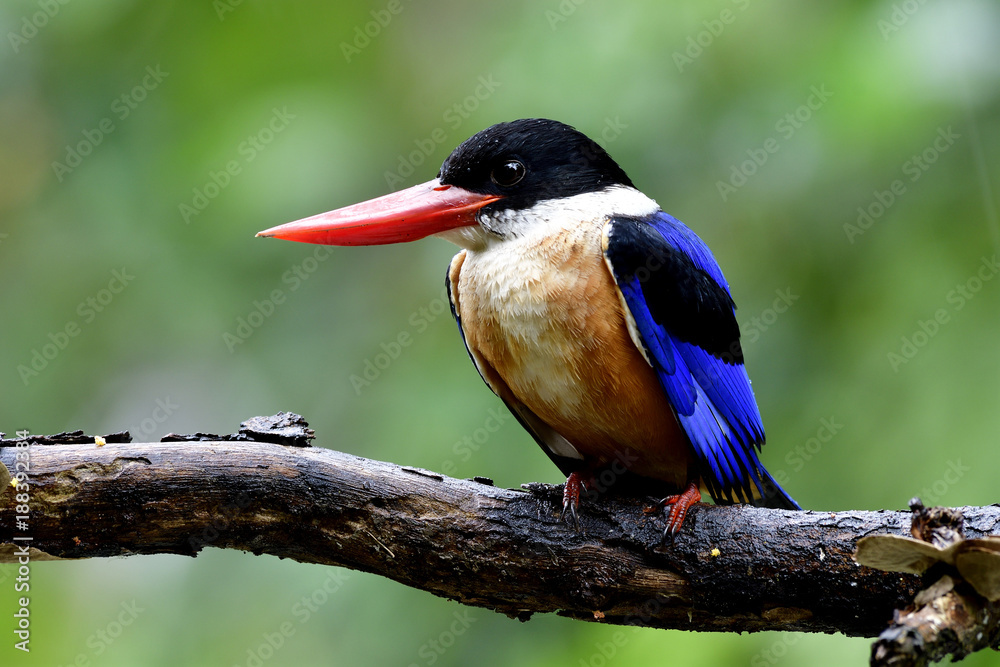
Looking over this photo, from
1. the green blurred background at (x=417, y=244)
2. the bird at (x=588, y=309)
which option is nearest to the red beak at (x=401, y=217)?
the bird at (x=588, y=309)

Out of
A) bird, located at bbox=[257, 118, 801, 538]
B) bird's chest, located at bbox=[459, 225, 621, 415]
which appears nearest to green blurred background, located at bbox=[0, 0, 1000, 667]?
bird, located at bbox=[257, 118, 801, 538]

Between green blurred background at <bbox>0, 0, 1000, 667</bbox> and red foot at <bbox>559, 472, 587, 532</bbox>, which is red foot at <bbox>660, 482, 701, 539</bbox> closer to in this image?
red foot at <bbox>559, 472, 587, 532</bbox>

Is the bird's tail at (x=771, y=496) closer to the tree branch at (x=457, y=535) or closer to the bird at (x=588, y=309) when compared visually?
the bird at (x=588, y=309)

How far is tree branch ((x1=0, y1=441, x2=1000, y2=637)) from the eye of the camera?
1.86 metres

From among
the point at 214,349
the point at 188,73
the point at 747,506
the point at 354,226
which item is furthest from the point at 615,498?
the point at 188,73

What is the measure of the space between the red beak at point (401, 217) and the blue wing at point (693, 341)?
1.41 ft

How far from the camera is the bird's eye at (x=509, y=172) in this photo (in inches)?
94.3

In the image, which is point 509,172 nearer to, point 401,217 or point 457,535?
point 401,217

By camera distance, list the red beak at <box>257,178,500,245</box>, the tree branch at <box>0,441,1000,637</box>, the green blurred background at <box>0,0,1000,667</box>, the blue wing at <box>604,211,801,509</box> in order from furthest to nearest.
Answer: the green blurred background at <box>0,0,1000,667</box>
the red beak at <box>257,178,500,245</box>
the blue wing at <box>604,211,801,509</box>
the tree branch at <box>0,441,1000,637</box>

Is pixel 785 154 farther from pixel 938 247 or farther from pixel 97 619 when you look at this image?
pixel 97 619

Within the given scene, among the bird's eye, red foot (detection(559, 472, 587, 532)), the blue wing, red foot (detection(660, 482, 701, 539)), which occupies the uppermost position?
the bird's eye

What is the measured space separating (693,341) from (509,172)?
696mm

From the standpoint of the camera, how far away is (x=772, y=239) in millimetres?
2963

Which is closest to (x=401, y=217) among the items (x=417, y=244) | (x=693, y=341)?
(x=693, y=341)
